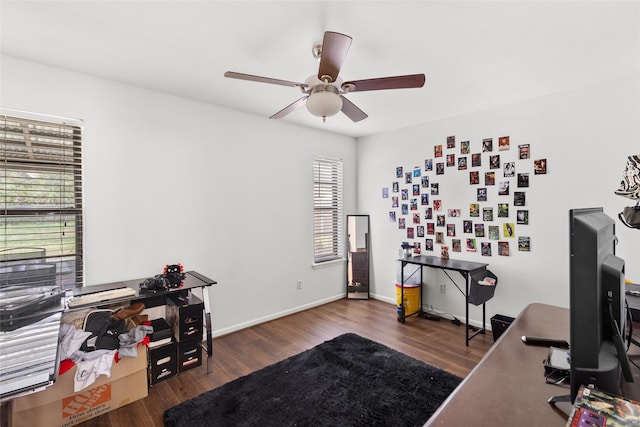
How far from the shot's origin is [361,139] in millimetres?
4902

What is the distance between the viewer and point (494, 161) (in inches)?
134

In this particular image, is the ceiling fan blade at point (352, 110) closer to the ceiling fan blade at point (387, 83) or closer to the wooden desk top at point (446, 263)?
the ceiling fan blade at point (387, 83)

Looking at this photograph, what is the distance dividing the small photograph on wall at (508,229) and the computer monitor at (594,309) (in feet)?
8.96

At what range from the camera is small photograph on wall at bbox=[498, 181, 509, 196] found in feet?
10.9

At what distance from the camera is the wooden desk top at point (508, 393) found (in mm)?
805

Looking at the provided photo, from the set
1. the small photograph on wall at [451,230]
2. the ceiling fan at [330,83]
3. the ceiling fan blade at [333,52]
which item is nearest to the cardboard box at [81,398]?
the ceiling fan at [330,83]

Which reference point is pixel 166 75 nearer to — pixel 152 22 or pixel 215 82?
pixel 215 82

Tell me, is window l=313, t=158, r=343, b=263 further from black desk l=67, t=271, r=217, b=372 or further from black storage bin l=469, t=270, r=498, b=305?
black storage bin l=469, t=270, r=498, b=305

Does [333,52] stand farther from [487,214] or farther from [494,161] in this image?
[487,214]

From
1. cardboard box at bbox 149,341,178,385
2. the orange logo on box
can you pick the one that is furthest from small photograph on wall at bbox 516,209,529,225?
the orange logo on box

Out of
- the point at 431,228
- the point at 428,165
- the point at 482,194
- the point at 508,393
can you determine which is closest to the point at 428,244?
the point at 431,228

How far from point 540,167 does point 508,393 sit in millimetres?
2971

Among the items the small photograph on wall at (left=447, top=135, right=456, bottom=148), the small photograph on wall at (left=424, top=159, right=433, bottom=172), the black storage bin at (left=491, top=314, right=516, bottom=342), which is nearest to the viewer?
the black storage bin at (left=491, top=314, right=516, bottom=342)

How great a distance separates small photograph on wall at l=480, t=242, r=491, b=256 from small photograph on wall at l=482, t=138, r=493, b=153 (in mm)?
1099
